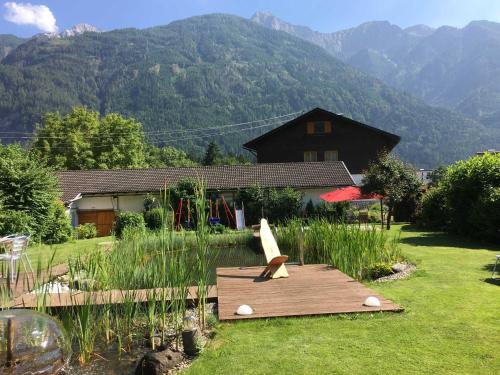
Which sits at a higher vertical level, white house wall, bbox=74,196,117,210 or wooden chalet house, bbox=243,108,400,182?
wooden chalet house, bbox=243,108,400,182

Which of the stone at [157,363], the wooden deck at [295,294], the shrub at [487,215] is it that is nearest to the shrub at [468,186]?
the shrub at [487,215]

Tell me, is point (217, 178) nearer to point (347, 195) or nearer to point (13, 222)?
point (347, 195)

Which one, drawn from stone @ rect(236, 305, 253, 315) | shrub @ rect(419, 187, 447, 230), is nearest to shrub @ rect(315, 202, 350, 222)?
shrub @ rect(419, 187, 447, 230)

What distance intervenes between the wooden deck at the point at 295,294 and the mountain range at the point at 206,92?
87.2 meters

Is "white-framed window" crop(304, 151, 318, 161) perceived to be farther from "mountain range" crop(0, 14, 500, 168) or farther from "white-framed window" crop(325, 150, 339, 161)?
"mountain range" crop(0, 14, 500, 168)

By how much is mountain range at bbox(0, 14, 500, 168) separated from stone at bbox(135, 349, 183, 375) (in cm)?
9090

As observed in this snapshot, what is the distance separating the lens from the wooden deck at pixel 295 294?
234 inches

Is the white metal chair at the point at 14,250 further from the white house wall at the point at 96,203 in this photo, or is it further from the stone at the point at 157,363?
the white house wall at the point at 96,203

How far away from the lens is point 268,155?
3347cm

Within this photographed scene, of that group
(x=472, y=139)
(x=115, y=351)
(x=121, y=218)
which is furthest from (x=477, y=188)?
(x=472, y=139)

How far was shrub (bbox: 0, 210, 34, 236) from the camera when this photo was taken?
1478 centimetres

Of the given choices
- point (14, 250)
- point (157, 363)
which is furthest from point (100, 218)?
point (157, 363)

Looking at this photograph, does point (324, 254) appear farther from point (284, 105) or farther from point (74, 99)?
point (74, 99)

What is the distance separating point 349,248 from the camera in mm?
8812
